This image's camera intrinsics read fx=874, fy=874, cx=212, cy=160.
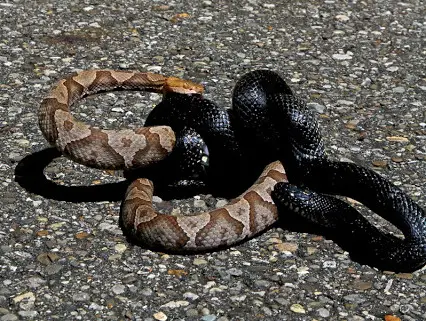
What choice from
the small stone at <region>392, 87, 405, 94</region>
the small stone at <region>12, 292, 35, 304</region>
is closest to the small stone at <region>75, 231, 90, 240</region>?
the small stone at <region>12, 292, 35, 304</region>

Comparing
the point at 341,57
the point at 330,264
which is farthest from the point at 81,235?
the point at 341,57

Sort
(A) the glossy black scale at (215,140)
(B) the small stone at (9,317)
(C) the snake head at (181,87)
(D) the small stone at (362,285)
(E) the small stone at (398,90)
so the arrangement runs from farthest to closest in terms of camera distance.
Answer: (E) the small stone at (398,90), (C) the snake head at (181,87), (A) the glossy black scale at (215,140), (D) the small stone at (362,285), (B) the small stone at (9,317)

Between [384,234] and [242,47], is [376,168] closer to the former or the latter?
[384,234]

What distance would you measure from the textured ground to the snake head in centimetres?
44

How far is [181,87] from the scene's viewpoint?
22.0 feet

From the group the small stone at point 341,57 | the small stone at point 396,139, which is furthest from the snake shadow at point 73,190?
the small stone at point 341,57

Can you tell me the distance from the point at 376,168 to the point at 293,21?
315 cm

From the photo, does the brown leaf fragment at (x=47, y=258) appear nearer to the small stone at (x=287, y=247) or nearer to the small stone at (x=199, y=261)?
the small stone at (x=199, y=261)

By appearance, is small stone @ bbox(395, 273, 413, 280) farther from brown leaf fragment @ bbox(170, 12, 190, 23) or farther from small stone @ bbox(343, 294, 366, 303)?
brown leaf fragment @ bbox(170, 12, 190, 23)

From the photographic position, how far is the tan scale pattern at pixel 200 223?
5.32 meters

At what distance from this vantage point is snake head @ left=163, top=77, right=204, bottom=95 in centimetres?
663

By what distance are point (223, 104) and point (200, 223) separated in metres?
2.26

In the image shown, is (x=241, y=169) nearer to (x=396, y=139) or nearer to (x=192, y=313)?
(x=396, y=139)

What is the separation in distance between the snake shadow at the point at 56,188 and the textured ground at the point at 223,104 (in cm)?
2
